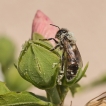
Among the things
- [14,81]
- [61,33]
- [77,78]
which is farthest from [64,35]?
[14,81]

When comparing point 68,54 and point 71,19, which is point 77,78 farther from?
point 71,19

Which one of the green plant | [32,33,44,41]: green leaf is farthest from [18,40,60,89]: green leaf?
[32,33,44,41]: green leaf

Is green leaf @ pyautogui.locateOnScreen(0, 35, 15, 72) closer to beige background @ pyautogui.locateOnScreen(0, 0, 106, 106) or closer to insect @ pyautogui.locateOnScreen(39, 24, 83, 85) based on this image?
insect @ pyautogui.locateOnScreen(39, 24, 83, 85)

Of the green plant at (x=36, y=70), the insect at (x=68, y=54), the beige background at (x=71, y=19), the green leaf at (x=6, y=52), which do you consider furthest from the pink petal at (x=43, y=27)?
the beige background at (x=71, y=19)

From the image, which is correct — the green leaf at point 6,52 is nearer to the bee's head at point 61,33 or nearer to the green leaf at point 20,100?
the bee's head at point 61,33

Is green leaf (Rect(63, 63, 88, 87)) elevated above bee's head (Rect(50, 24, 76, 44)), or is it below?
below
